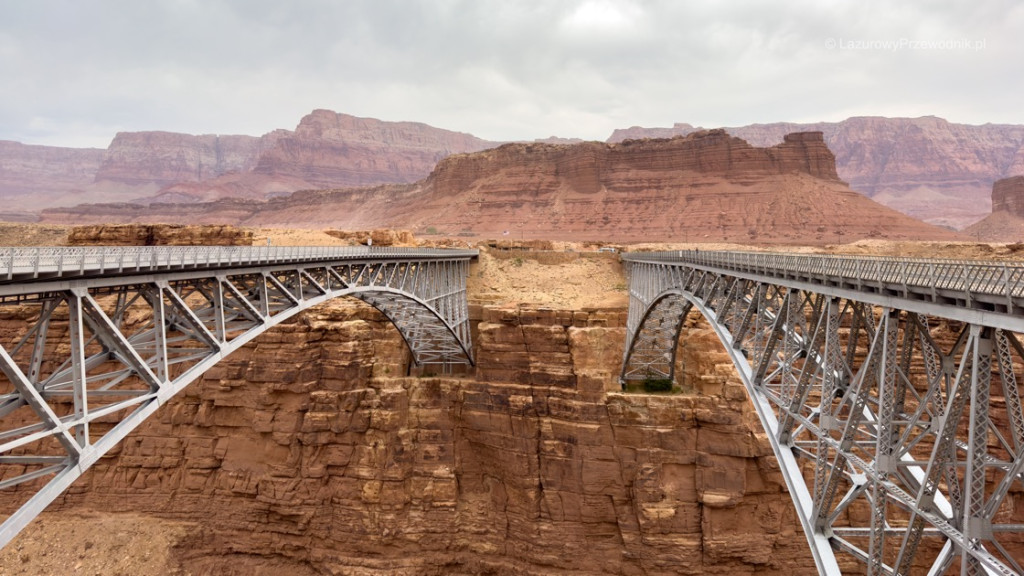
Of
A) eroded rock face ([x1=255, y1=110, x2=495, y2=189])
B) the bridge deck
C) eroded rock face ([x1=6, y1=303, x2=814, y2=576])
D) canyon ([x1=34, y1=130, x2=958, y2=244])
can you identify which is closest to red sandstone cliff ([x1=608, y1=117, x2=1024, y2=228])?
canyon ([x1=34, y1=130, x2=958, y2=244])

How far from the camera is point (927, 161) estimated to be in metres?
145

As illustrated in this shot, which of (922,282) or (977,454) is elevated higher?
(922,282)

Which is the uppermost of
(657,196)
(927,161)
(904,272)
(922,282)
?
(927,161)

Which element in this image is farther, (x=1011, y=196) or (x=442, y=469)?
(x=1011, y=196)

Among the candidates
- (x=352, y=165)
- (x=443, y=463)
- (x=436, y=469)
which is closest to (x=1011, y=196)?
(x=443, y=463)

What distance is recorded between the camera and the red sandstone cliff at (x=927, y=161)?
5389 inches

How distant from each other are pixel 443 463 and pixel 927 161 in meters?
174

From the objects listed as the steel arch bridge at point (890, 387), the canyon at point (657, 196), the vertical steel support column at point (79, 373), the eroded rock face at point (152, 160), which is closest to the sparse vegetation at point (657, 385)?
the steel arch bridge at point (890, 387)

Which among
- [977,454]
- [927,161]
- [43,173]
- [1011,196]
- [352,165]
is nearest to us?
[977,454]

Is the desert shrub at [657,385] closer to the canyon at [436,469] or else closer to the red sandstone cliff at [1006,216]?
the canyon at [436,469]

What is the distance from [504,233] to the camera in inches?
3533

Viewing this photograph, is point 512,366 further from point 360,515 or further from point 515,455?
point 360,515

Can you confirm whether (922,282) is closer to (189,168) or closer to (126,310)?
(126,310)

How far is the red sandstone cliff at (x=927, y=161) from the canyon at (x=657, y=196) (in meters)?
75.1
